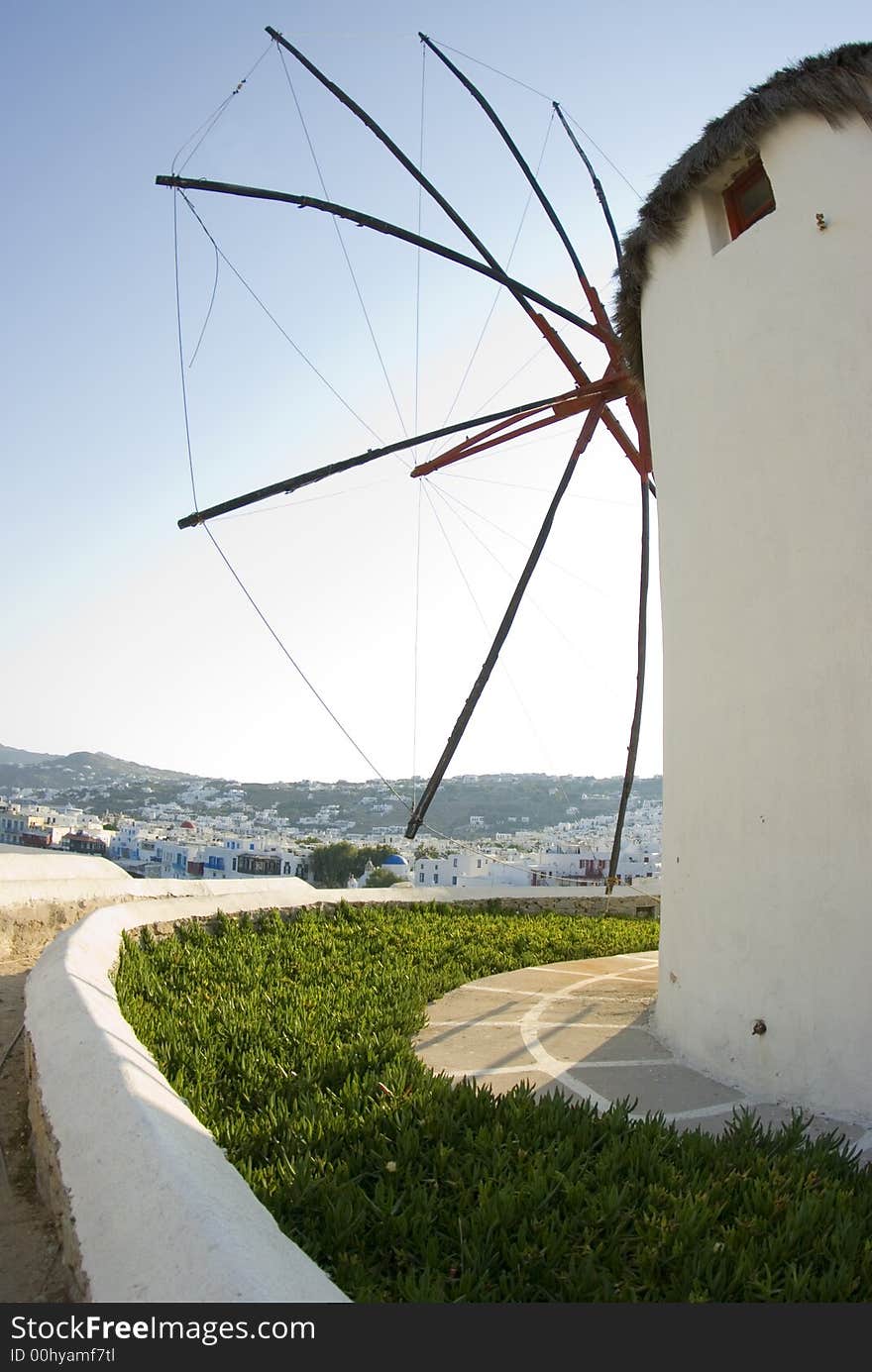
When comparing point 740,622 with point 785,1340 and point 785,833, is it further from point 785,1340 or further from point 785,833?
point 785,1340

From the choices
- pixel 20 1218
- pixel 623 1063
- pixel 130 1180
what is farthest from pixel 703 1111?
pixel 20 1218

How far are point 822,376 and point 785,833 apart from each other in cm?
248

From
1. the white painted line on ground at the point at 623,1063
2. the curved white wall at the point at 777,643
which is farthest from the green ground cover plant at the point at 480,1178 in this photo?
the white painted line on ground at the point at 623,1063

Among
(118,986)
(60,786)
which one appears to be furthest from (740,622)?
(60,786)

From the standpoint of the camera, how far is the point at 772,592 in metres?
4.88

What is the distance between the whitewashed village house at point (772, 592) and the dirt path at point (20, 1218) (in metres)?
3.47

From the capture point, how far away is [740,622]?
510 cm

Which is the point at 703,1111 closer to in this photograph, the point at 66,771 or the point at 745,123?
the point at 745,123

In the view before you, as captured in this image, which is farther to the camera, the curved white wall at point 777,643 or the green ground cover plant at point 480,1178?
the curved white wall at point 777,643

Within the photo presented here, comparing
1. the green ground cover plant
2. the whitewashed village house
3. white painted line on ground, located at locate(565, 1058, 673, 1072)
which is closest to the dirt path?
the green ground cover plant

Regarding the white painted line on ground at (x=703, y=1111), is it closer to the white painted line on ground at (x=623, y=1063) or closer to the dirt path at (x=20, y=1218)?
the white painted line on ground at (x=623, y=1063)

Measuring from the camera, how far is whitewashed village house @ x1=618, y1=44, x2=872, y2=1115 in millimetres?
4383

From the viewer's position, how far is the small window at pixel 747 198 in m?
5.53

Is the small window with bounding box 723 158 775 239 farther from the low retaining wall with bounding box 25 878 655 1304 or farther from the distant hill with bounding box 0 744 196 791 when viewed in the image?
the distant hill with bounding box 0 744 196 791
